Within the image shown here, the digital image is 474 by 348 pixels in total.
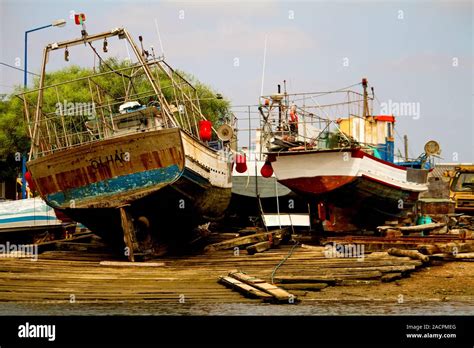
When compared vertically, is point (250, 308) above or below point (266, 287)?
below

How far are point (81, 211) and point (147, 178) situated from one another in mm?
1922

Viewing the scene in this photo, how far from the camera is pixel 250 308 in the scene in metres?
11.7

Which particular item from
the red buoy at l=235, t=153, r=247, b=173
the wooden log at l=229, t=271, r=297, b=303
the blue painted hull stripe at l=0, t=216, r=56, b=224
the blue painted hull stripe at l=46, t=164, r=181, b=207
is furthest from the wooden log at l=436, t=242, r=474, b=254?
the blue painted hull stripe at l=0, t=216, r=56, b=224

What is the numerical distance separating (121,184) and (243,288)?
17.6 ft

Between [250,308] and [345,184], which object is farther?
[345,184]

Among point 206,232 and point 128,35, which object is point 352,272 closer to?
point 128,35

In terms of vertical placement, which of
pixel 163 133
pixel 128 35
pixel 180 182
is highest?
pixel 128 35

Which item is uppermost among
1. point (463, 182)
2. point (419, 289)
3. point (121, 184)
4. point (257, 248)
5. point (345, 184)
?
point (121, 184)

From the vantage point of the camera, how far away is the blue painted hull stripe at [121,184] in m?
16.6

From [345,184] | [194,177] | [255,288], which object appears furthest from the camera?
[345,184]

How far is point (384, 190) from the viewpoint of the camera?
801 inches

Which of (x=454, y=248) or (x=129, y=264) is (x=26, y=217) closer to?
(x=129, y=264)

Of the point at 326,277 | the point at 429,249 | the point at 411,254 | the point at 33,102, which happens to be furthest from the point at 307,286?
the point at 33,102
